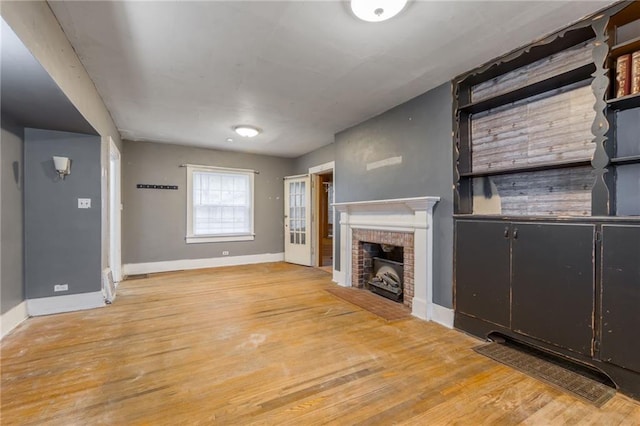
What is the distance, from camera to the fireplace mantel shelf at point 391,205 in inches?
124

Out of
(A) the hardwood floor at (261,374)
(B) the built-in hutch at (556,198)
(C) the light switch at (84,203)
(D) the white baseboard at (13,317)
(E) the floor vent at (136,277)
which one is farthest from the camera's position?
(E) the floor vent at (136,277)

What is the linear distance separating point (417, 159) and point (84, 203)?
4.09 metres

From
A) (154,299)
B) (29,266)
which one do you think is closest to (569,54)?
(154,299)

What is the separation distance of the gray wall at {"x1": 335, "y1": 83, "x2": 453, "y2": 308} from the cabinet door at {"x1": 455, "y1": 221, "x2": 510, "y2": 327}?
A: 16 centimetres

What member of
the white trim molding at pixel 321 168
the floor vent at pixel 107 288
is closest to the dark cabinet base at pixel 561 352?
the white trim molding at pixel 321 168

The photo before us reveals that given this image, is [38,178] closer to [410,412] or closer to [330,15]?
[330,15]

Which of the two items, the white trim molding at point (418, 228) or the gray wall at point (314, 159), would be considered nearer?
the white trim molding at point (418, 228)

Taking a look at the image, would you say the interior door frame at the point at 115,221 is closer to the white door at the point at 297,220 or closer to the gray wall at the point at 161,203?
the gray wall at the point at 161,203

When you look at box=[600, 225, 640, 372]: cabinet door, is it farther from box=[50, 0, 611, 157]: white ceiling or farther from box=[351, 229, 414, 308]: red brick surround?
box=[351, 229, 414, 308]: red brick surround

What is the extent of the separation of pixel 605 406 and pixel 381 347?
140 centimetres

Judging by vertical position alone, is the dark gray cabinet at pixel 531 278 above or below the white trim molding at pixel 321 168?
below

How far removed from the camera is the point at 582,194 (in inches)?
88.7

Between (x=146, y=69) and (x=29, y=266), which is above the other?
(x=146, y=69)

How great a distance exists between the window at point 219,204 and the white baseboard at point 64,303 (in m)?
2.53
